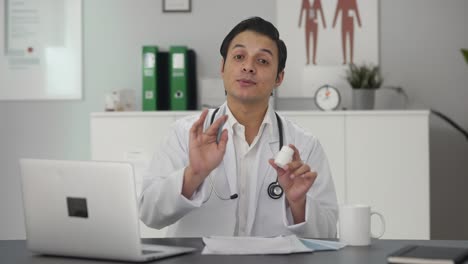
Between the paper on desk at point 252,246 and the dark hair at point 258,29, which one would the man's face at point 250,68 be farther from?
the paper on desk at point 252,246

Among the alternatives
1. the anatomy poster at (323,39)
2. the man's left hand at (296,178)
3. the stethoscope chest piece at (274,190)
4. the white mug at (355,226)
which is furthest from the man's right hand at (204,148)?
the anatomy poster at (323,39)

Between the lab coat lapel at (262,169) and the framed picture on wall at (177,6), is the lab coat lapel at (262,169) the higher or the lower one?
the lower one

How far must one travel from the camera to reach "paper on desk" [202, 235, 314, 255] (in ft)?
6.68

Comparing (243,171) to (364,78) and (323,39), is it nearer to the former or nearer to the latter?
(364,78)

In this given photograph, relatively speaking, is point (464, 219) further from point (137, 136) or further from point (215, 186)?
point (215, 186)

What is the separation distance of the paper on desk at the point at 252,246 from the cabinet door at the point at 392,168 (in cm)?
245

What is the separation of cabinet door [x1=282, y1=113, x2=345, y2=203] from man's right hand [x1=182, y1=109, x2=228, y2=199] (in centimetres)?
218

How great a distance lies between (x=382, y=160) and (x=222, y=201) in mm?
2075

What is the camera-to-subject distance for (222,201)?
2670mm

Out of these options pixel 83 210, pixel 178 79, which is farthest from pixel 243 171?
pixel 178 79

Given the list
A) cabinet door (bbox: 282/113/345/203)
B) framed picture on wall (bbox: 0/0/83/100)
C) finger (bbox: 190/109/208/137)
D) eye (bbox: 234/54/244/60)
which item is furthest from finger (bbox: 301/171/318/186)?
framed picture on wall (bbox: 0/0/83/100)

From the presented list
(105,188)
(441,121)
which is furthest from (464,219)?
(105,188)

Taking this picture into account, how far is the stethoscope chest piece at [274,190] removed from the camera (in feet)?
8.66

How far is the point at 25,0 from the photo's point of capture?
16.8ft
